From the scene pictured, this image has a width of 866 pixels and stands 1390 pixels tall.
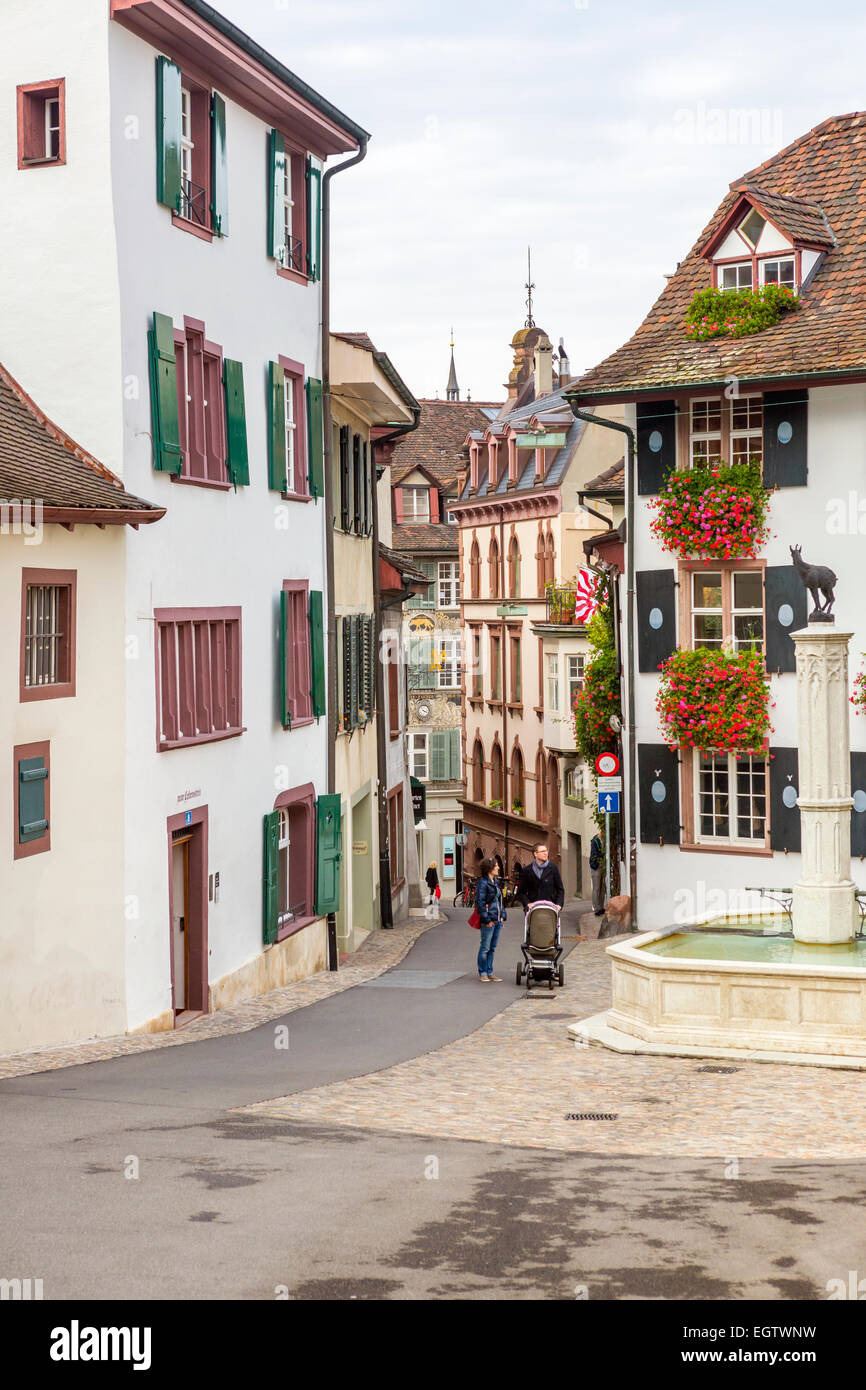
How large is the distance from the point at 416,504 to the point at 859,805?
4522cm

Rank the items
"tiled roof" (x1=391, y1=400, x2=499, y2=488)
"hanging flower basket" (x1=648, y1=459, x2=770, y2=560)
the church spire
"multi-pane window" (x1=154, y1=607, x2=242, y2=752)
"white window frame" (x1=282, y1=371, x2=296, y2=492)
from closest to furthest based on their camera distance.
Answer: "multi-pane window" (x1=154, y1=607, x2=242, y2=752) < "white window frame" (x1=282, y1=371, x2=296, y2=492) < "hanging flower basket" (x1=648, y1=459, x2=770, y2=560) < "tiled roof" (x1=391, y1=400, x2=499, y2=488) < the church spire

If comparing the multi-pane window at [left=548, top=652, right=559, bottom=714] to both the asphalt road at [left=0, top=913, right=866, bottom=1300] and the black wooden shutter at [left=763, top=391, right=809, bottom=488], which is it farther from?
the asphalt road at [left=0, top=913, right=866, bottom=1300]

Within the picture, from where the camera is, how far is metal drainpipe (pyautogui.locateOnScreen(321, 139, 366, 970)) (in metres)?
25.5

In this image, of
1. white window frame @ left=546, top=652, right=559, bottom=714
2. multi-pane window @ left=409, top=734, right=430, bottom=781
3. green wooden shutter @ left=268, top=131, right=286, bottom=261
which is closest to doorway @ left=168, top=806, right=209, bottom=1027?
green wooden shutter @ left=268, top=131, right=286, bottom=261

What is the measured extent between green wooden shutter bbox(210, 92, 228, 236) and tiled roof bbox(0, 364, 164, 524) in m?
3.75

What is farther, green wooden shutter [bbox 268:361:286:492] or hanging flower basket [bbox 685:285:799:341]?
hanging flower basket [bbox 685:285:799:341]

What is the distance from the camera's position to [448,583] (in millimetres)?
67750

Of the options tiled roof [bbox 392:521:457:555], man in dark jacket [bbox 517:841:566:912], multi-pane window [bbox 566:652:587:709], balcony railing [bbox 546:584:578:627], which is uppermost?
tiled roof [bbox 392:521:457:555]

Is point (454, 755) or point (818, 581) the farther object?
point (454, 755)

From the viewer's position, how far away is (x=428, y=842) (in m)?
65.5

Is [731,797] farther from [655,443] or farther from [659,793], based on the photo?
[655,443]

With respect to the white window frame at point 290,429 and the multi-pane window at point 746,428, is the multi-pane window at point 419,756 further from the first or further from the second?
the white window frame at point 290,429

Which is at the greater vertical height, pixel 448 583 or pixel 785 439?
pixel 785 439

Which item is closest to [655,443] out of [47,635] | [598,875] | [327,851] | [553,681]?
[327,851]
